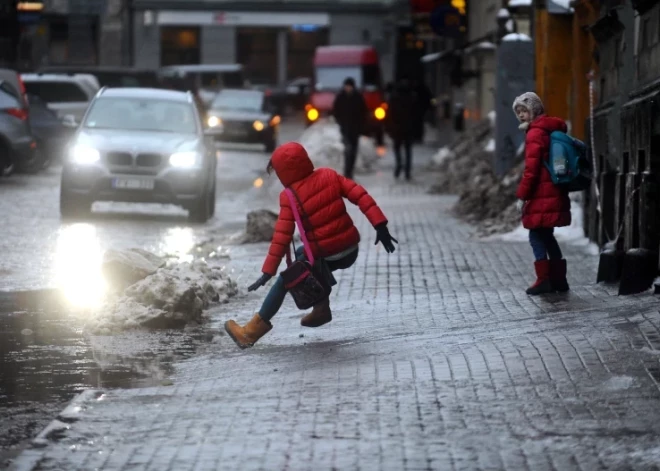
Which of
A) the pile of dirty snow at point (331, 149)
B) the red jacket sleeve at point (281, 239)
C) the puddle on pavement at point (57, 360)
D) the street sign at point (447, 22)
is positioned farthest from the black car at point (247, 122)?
the red jacket sleeve at point (281, 239)

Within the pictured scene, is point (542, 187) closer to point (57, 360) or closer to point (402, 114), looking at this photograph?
point (57, 360)

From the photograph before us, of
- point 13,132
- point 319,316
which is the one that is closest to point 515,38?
point 13,132

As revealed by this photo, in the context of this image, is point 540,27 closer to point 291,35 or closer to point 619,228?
point 619,228

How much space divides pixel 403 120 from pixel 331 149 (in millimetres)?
2702

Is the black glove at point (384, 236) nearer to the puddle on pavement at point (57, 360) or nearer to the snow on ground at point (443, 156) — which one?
the puddle on pavement at point (57, 360)

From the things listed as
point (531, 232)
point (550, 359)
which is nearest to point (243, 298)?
point (531, 232)

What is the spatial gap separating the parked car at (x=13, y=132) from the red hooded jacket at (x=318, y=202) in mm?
18255

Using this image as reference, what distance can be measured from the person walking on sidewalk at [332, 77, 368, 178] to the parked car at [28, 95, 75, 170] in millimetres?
5072

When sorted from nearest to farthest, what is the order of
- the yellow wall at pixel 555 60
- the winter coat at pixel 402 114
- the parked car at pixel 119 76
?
the yellow wall at pixel 555 60
the winter coat at pixel 402 114
the parked car at pixel 119 76

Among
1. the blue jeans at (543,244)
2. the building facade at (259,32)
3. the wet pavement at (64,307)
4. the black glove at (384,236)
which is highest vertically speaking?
the building facade at (259,32)

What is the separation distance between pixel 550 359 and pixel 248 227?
8695 mm

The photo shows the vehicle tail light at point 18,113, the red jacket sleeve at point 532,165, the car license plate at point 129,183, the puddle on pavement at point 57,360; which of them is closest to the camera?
the puddle on pavement at point 57,360

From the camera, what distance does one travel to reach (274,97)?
66.2m

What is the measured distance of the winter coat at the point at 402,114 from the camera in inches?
1160
